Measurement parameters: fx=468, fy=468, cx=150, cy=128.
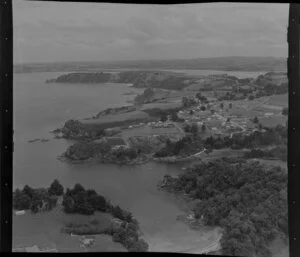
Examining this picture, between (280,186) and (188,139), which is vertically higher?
(188,139)

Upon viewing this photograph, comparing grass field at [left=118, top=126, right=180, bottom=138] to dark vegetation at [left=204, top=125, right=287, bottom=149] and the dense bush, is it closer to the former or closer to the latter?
dark vegetation at [left=204, top=125, right=287, bottom=149]

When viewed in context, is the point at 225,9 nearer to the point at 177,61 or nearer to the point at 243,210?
the point at 177,61

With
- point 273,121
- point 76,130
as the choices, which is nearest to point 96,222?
point 76,130

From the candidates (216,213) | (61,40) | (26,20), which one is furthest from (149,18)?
(216,213)

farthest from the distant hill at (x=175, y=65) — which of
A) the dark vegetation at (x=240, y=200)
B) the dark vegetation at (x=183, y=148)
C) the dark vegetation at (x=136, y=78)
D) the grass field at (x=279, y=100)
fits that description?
the dark vegetation at (x=240, y=200)

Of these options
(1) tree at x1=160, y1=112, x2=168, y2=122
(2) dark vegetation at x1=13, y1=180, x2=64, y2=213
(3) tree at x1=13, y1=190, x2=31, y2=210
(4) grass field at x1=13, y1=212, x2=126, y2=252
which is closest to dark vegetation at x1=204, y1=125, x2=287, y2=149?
(1) tree at x1=160, y1=112, x2=168, y2=122

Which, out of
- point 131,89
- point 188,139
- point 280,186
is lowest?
point 280,186

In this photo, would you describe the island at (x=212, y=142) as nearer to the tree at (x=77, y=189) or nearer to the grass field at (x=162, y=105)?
the grass field at (x=162, y=105)
